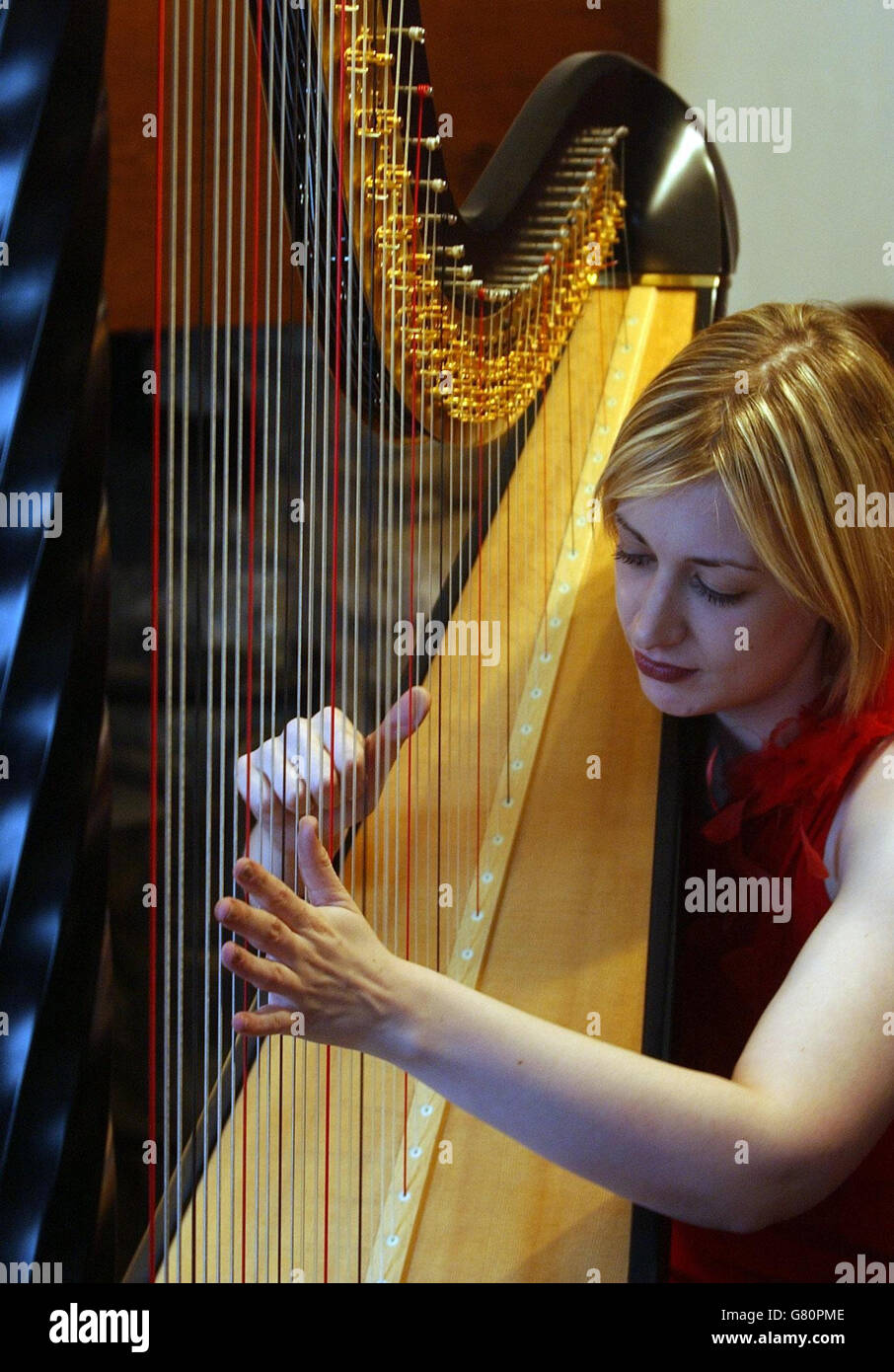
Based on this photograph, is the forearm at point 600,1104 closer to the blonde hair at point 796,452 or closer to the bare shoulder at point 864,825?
the bare shoulder at point 864,825

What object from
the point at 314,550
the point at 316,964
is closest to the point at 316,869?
the point at 316,964

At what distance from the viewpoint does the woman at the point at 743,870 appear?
0.84m

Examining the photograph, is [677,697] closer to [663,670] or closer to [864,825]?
[663,670]

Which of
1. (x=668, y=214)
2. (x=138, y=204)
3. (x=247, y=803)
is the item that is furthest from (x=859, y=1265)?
(x=138, y=204)

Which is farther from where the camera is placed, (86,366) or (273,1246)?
(273,1246)

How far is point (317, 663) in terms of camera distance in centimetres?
235

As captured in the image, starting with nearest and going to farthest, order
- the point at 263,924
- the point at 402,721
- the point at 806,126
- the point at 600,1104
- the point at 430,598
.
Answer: the point at 263,924, the point at 600,1104, the point at 402,721, the point at 430,598, the point at 806,126

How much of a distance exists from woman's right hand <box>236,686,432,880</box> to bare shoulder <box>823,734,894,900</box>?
321 mm

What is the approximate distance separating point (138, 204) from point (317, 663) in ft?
2.78

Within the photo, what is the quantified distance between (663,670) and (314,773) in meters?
0.30

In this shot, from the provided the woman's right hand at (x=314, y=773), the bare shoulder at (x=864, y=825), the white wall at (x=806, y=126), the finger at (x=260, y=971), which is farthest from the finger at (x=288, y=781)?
the white wall at (x=806, y=126)

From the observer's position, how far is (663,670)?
116 cm

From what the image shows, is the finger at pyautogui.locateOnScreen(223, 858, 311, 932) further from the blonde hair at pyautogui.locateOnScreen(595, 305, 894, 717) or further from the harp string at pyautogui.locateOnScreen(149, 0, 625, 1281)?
the blonde hair at pyautogui.locateOnScreen(595, 305, 894, 717)

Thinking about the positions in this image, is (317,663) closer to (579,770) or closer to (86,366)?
(579,770)
